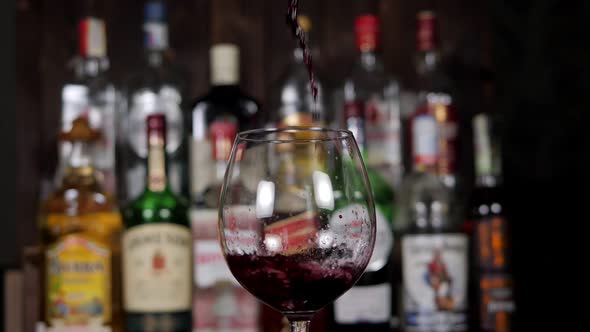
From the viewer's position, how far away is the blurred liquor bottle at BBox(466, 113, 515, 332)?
1211 mm

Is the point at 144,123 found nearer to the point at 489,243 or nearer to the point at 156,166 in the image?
the point at 156,166

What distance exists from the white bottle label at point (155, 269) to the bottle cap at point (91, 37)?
1.00 ft

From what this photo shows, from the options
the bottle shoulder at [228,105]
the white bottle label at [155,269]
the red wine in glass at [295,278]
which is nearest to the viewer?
the red wine in glass at [295,278]

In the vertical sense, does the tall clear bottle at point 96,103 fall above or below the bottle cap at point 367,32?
below


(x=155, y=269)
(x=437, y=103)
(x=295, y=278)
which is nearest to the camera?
(x=295, y=278)

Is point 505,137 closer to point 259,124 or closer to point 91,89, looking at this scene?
point 259,124

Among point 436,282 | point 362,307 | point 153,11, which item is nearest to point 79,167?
point 153,11

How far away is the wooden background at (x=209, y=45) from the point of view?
126cm

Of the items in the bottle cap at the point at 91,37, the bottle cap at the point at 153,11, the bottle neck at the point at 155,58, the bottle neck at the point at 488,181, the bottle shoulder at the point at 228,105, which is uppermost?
the bottle cap at the point at 153,11

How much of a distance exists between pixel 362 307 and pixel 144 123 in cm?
48

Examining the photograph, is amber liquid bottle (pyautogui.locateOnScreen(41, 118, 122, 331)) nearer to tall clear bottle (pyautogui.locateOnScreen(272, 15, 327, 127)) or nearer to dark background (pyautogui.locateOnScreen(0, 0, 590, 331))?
dark background (pyautogui.locateOnScreen(0, 0, 590, 331))

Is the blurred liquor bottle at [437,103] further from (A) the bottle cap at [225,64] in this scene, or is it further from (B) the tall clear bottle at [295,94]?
(A) the bottle cap at [225,64]

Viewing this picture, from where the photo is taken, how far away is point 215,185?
1.20 meters

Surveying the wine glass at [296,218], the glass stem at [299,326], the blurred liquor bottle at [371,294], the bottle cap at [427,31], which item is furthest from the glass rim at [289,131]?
the bottle cap at [427,31]
